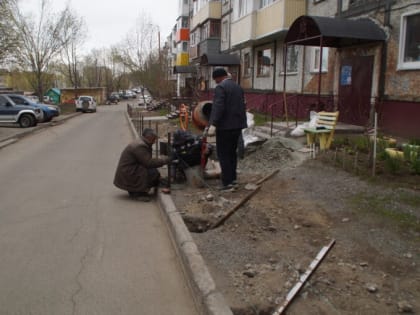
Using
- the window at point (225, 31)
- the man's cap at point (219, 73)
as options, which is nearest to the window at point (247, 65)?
the window at point (225, 31)

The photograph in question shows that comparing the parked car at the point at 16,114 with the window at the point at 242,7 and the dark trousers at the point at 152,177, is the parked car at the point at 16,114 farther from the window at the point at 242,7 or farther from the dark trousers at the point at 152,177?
the dark trousers at the point at 152,177

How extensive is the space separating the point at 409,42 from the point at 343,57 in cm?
305

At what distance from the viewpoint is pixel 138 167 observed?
7.48 m

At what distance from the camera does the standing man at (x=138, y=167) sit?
7.38m

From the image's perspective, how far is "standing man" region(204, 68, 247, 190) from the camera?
23.8 feet

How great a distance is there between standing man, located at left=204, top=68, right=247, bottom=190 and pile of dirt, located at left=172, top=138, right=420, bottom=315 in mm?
458

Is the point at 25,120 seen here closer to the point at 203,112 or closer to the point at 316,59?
the point at 203,112

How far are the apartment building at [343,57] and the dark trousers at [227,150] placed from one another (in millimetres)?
5743

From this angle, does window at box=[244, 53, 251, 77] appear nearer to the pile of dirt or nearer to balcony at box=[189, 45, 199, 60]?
balcony at box=[189, 45, 199, 60]

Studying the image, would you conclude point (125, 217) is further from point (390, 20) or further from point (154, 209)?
point (390, 20)

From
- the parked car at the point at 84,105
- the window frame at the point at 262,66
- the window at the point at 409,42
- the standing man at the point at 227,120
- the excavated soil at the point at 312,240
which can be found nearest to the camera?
the excavated soil at the point at 312,240

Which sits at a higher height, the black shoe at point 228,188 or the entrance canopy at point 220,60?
the entrance canopy at point 220,60

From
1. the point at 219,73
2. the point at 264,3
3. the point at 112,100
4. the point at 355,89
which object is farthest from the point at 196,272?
the point at 112,100

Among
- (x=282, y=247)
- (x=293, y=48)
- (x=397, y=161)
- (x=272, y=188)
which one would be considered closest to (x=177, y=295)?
(x=282, y=247)
